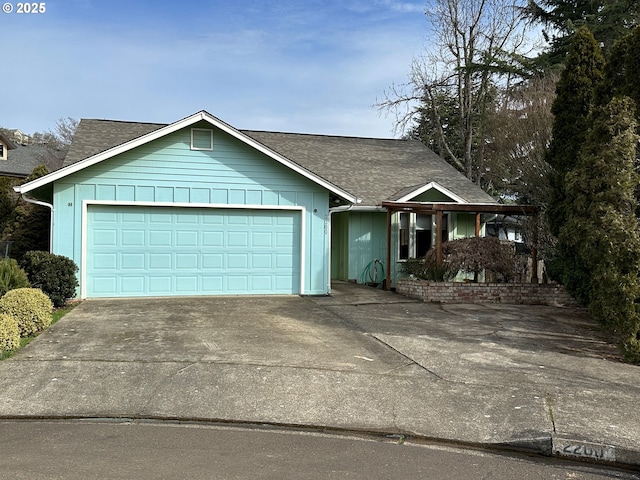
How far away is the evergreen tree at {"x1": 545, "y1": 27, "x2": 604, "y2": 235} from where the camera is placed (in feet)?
40.2

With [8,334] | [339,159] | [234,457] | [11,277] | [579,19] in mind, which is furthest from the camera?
[579,19]

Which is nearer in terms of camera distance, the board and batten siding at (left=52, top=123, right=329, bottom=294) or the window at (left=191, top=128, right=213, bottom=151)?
the board and batten siding at (left=52, top=123, right=329, bottom=294)

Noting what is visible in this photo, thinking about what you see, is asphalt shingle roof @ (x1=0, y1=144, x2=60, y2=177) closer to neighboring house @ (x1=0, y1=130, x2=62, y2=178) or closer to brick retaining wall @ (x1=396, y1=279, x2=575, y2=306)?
neighboring house @ (x1=0, y1=130, x2=62, y2=178)

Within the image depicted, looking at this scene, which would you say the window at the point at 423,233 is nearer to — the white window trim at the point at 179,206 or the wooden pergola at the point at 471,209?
the wooden pergola at the point at 471,209

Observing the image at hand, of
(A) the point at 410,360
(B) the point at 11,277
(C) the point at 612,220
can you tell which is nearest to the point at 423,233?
(C) the point at 612,220

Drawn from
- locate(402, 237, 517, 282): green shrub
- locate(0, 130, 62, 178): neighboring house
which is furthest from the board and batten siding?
locate(0, 130, 62, 178): neighboring house

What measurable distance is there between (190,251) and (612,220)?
30.4 feet

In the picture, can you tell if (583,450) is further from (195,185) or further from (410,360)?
(195,185)

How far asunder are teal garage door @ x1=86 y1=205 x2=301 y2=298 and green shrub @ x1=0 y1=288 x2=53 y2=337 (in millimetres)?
3551

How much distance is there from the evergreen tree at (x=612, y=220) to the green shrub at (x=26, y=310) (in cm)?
897

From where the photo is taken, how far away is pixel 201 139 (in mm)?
13531

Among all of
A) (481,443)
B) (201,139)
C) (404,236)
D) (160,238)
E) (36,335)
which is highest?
(201,139)

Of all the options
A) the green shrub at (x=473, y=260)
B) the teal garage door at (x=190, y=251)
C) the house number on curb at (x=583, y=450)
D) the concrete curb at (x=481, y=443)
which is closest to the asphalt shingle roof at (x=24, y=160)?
the teal garage door at (x=190, y=251)

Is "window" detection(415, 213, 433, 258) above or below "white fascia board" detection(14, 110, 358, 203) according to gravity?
below
